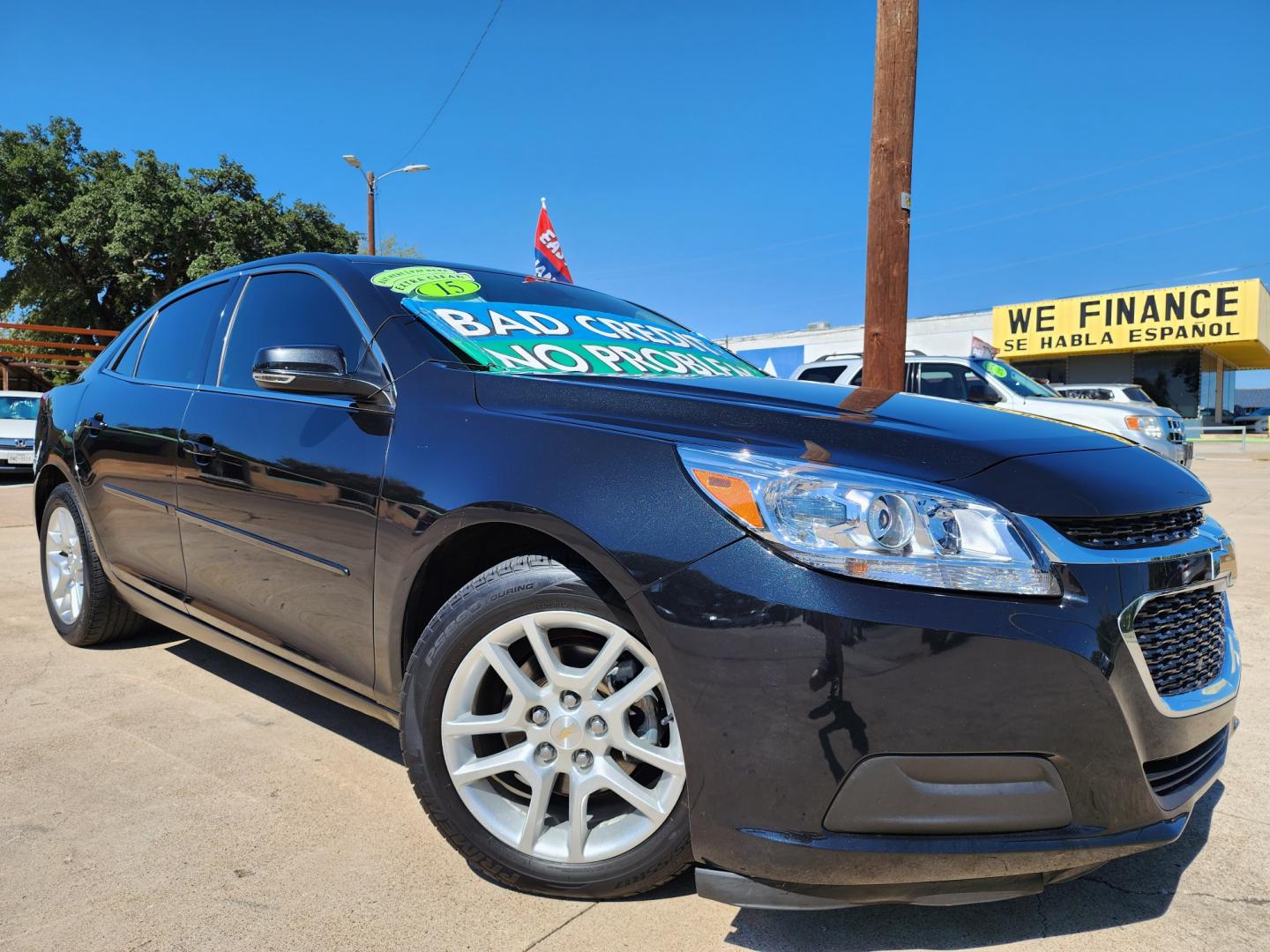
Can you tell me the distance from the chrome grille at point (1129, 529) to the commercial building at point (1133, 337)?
26.4 m

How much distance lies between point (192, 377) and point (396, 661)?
5.03ft

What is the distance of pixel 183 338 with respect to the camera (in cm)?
330

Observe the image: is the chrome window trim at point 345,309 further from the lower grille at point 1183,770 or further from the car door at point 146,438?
the lower grille at point 1183,770

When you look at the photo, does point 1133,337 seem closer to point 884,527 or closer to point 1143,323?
point 1143,323

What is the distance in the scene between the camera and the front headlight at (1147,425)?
32.4 feet

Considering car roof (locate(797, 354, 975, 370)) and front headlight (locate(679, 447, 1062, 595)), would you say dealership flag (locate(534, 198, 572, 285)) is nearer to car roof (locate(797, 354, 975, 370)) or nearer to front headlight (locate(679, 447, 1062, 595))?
car roof (locate(797, 354, 975, 370))

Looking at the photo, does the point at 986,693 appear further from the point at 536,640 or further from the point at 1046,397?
the point at 1046,397

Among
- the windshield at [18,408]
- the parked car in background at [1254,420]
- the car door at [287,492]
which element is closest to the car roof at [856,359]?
the car door at [287,492]

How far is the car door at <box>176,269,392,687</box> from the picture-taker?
228 centimetres

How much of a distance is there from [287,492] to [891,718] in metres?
1.69

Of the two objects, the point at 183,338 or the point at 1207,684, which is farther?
the point at 183,338

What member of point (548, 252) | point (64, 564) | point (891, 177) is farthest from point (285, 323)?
point (548, 252)

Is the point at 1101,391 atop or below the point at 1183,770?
atop

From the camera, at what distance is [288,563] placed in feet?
8.07
